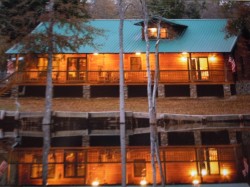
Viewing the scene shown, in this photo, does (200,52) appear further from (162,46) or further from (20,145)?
(20,145)

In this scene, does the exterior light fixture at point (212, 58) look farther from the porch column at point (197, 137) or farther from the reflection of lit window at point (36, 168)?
the reflection of lit window at point (36, 168)

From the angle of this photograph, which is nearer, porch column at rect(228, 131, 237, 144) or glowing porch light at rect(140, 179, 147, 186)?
glowing porch light at rect(140, 179, 147, 186)

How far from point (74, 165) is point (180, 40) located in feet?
55.0

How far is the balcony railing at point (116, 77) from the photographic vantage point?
827 inches

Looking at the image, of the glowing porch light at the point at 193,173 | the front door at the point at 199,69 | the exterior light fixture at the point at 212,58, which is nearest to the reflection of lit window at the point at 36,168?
the glowing porch light at the point at 193,173

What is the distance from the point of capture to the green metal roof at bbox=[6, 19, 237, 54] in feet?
69.2

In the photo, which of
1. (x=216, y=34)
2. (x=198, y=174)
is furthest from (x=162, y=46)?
(x=198, y=174)

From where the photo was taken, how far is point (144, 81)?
2102 cm

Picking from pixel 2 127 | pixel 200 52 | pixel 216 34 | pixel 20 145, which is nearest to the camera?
pixel 20 145

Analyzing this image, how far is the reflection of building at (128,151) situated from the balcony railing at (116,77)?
4909mm

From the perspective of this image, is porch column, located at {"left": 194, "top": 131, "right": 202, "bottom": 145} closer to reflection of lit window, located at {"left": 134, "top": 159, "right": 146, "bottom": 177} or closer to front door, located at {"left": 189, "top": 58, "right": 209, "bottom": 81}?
reflection of lit window, located at {"left": 134, "top": 159, "right": 146, "bottom": 177}

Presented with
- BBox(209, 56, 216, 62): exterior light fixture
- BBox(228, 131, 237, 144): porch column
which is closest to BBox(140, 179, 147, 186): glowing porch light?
BBox(228, 131, 237, 144): porch column

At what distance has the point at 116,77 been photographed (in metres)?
21.3

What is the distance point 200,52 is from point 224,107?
471 centimetres
